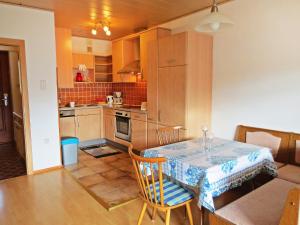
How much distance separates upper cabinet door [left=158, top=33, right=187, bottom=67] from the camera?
319 centimetres

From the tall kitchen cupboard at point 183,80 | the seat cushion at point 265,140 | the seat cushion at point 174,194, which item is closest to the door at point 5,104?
the tall kitchen cupboard at point 183,80

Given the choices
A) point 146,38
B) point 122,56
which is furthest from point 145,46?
point 122,56

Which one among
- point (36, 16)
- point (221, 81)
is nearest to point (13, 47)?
point (36, 16)

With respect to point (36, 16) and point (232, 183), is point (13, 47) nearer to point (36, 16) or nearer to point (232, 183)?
point (36, 16)

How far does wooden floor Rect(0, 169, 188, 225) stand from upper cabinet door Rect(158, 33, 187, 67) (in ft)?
6.41

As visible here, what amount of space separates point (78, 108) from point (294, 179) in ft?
13.1

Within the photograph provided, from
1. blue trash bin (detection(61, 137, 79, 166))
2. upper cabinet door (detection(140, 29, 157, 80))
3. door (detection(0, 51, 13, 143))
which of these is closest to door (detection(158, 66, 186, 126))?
upper cabinet door (detection(140, 29, 157, 80))

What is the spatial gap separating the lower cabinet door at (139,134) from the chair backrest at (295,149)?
2221 millimetres

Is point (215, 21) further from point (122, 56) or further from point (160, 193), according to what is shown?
point (122, 56)

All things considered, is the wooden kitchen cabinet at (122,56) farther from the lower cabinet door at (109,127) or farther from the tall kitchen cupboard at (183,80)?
the tall kitchen cupboard at (183,80)

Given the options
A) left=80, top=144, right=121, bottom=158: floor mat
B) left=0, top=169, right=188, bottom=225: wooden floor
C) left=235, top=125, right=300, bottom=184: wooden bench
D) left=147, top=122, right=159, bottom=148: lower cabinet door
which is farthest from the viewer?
left=80, top=144, right=121, bottom=158: floor mat

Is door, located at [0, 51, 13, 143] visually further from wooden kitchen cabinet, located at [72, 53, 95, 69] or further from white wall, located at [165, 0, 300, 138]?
white wall, located at [165, 0, 300, 138]

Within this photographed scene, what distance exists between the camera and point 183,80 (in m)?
3.22

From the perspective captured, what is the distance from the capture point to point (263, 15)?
9.35ft
